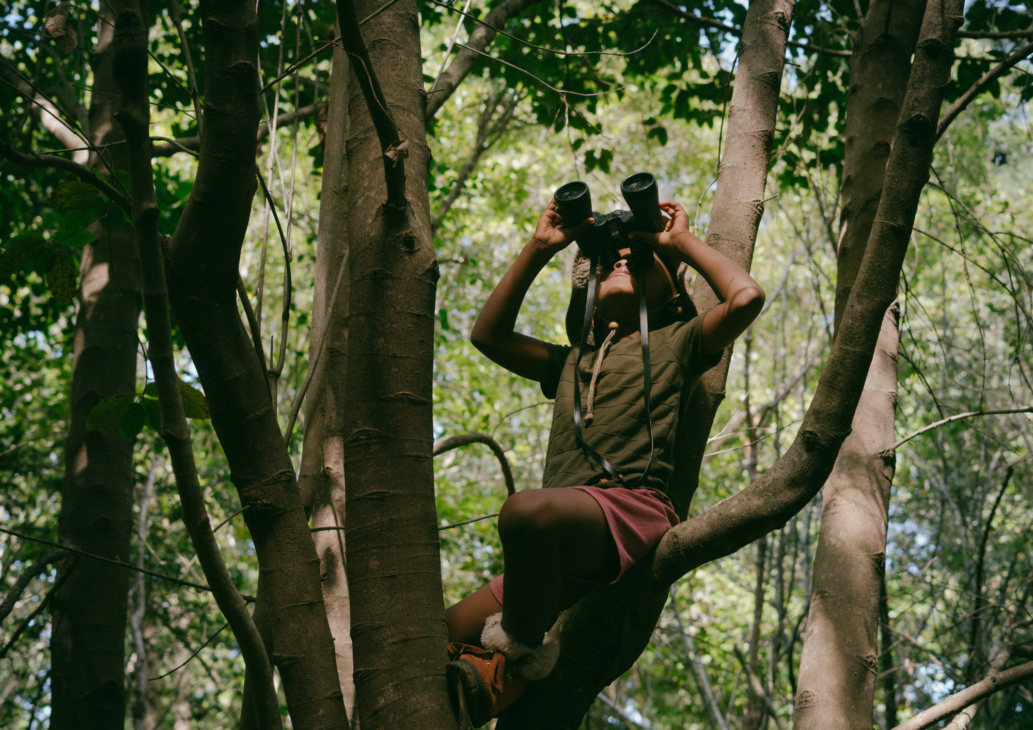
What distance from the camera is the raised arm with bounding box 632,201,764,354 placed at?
1824 mm

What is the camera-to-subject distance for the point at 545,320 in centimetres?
1107

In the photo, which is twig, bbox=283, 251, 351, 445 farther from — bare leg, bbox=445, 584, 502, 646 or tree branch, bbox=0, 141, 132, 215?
bare leg, bbox=445, 584, 502, 646

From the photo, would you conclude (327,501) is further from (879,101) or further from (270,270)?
(270,270)

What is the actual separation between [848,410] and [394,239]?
2.88 ft

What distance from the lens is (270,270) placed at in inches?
363

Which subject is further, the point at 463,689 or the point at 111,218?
the point at 111,218

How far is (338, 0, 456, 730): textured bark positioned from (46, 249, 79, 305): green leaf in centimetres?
64

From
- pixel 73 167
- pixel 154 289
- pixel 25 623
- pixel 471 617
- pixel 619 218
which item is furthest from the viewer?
pixel 619 218

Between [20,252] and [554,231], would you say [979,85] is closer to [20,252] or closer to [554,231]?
[554,231]

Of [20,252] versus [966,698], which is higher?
[20,252]

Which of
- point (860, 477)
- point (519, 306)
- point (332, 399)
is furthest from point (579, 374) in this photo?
point (860, 477)

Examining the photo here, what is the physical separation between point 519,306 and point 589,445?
20.1 inches

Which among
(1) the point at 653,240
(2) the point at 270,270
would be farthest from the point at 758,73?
(2) the point at 270,270

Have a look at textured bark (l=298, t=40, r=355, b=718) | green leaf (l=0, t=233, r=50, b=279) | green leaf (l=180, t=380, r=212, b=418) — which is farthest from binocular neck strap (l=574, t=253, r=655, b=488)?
green leaf (l=0, t=233, r=50, b=279)
